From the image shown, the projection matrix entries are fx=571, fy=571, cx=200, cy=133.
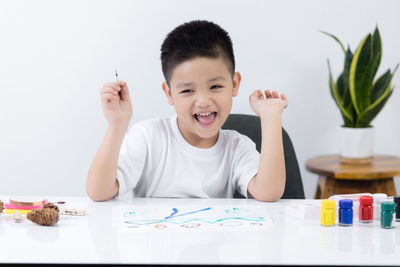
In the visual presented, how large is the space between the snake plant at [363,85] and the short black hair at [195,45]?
954mm

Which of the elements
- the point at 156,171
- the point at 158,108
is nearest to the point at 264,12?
the point at 158,108

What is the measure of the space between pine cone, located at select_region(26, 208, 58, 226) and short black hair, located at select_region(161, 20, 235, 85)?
0.50 metres

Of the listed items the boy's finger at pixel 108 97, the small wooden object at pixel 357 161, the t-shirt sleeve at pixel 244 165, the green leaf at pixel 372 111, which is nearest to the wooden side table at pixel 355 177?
the small wooden object at pixel 357 161

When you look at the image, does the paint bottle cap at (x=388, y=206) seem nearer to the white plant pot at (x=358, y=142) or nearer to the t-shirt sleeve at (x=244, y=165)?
the t-shirt sleeve at (x=244, y=165)

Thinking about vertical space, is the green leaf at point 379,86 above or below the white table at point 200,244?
above

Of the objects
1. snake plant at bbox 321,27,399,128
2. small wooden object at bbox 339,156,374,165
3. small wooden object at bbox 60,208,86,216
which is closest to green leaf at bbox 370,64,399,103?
snake plant at bbox 321,27,399,128

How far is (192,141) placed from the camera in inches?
57.7

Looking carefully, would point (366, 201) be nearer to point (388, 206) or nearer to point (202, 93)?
point (388, 206)

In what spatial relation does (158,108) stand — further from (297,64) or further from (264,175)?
(264,175)

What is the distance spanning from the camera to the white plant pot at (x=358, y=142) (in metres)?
2.28

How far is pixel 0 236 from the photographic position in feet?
3.14

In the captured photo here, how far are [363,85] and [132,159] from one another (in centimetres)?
116

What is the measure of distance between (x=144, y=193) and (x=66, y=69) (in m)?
1.12

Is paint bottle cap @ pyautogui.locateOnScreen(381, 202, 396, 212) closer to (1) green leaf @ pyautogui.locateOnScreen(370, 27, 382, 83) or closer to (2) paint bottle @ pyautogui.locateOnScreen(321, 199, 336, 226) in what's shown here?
(2) paint bottle @ pyautogui.locateOnScreen(321, 199, 336, 226)
